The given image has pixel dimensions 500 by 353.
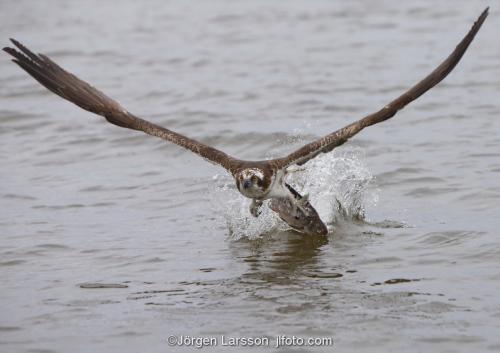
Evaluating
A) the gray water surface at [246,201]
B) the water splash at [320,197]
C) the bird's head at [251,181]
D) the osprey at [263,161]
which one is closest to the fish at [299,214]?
the osprey at [263,161]

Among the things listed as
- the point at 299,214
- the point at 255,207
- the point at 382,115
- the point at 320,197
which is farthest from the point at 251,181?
the point at 320,197

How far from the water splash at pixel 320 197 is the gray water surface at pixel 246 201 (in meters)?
0.03

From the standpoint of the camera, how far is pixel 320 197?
11281 mm

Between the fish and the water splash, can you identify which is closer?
the fish

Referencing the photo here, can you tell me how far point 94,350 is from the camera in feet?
24.9

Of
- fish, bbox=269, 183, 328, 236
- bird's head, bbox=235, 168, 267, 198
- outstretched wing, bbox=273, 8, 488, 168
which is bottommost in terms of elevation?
fish, bbox=269, 183, 328, 236

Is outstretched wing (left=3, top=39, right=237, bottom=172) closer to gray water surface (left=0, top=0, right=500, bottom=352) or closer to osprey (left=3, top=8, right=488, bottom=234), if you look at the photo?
osprey (left=3, top=8, right=488, bottom=234)

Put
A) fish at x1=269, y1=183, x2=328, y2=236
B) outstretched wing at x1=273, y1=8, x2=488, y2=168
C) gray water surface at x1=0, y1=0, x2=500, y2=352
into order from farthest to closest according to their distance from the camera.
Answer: fish at x1=269, y1=183, x2=328, y2=236 < outstretched wing at x1=273, y1=8, x2=488, y2=168 < gray water surface at x1=0, y1=0, x2=500, y2=352

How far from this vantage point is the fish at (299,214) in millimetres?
10398

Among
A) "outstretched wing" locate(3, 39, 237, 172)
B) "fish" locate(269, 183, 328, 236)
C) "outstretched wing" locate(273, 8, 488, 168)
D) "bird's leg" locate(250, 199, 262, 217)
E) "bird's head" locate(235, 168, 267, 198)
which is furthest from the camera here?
"fish" locate(269, 183, 328, 236)

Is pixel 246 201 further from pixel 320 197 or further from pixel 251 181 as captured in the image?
pixel 251 181

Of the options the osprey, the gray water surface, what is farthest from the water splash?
the osprey

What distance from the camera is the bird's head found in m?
9.58

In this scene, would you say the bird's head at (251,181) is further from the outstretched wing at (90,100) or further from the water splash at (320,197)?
the water splash at (320,197)
